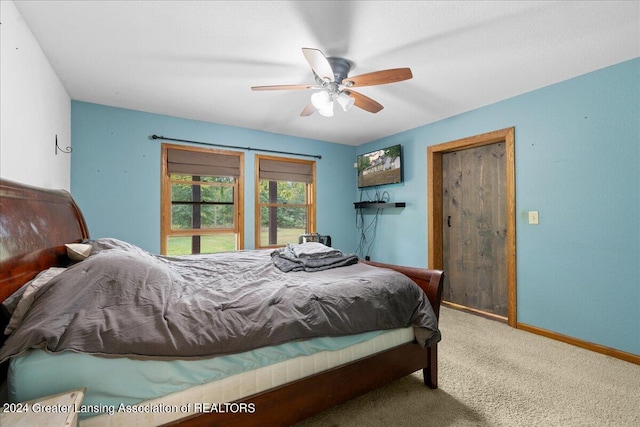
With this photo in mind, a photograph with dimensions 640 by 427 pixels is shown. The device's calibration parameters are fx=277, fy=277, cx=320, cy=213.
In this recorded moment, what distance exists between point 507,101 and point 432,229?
1.69 meters

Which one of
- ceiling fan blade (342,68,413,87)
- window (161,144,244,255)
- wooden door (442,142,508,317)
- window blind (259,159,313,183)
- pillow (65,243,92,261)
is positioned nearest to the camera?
pillow (65,243,92,261)

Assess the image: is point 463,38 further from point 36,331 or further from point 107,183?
point 107,183

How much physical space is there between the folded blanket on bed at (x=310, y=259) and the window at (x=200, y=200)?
67.6 inches

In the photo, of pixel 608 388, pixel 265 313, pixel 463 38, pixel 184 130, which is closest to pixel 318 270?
pixel 265 313

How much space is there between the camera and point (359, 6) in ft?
5.41

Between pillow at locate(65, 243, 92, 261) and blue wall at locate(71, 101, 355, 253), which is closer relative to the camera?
pillow at locate(65, 243, 92, 261)

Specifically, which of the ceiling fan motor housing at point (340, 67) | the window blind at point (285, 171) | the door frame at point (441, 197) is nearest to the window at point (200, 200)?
the window blind at point (285, 171)

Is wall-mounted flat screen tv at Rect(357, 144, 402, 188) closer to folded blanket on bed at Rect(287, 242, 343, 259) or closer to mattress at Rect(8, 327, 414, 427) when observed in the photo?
folded blanket on bed at Rect(287, 242, 343, 259)

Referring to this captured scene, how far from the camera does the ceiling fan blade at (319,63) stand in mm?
1720

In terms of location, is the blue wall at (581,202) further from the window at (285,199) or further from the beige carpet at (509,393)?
the window at (285,199)

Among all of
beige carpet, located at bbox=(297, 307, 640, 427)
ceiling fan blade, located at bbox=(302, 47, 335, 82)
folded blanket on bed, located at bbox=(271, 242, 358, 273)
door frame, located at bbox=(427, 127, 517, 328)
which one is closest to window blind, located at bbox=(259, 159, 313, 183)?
door frame, located at bbox=(427, 127, 517, 328)

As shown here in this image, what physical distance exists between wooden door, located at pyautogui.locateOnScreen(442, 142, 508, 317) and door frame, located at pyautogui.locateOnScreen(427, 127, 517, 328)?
89 millimetres

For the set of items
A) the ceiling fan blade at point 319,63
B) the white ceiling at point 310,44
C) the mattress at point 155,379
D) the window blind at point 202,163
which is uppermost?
the white ceiling at point 310,44

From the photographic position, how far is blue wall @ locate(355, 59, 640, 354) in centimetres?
225
